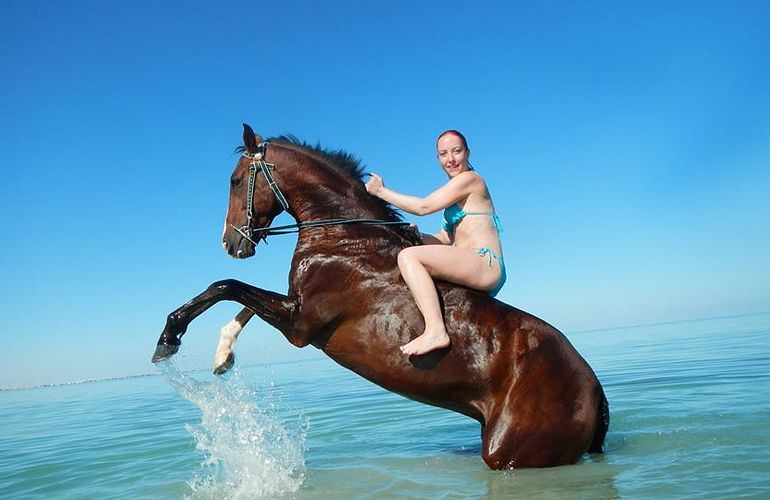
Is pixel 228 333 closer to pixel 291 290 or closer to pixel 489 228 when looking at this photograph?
pixel 291 290

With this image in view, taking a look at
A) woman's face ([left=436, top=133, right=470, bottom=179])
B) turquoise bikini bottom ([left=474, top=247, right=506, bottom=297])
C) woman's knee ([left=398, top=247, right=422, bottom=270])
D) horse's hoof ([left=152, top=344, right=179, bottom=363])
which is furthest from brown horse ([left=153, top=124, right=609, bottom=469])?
woman's face ([left=436, top=133, right=470, bottom=179])

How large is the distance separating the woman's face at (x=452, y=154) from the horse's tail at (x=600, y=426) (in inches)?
84.2

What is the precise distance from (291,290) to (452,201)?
1.51 metres

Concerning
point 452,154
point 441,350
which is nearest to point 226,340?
point 441,350

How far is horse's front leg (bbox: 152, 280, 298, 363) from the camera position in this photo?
5.05 metres

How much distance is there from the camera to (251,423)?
565 centimetres

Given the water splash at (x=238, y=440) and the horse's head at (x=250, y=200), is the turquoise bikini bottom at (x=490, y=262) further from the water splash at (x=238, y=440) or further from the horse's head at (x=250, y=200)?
the water splash at (x=238, y=440)

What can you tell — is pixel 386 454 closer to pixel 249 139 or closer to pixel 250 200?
pixel 250 200

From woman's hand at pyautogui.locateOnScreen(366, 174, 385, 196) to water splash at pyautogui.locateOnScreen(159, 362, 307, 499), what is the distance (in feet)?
6.19

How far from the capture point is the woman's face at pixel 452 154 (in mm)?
5453

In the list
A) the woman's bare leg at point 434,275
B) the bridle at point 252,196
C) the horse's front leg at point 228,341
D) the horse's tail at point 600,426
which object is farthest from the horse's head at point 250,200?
the horse's tail at point 600,426

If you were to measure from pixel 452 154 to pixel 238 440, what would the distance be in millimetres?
3050

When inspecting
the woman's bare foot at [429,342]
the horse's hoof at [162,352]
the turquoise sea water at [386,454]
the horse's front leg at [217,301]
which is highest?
the horse's front leg at [217,301]

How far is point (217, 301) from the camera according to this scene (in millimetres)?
5117
